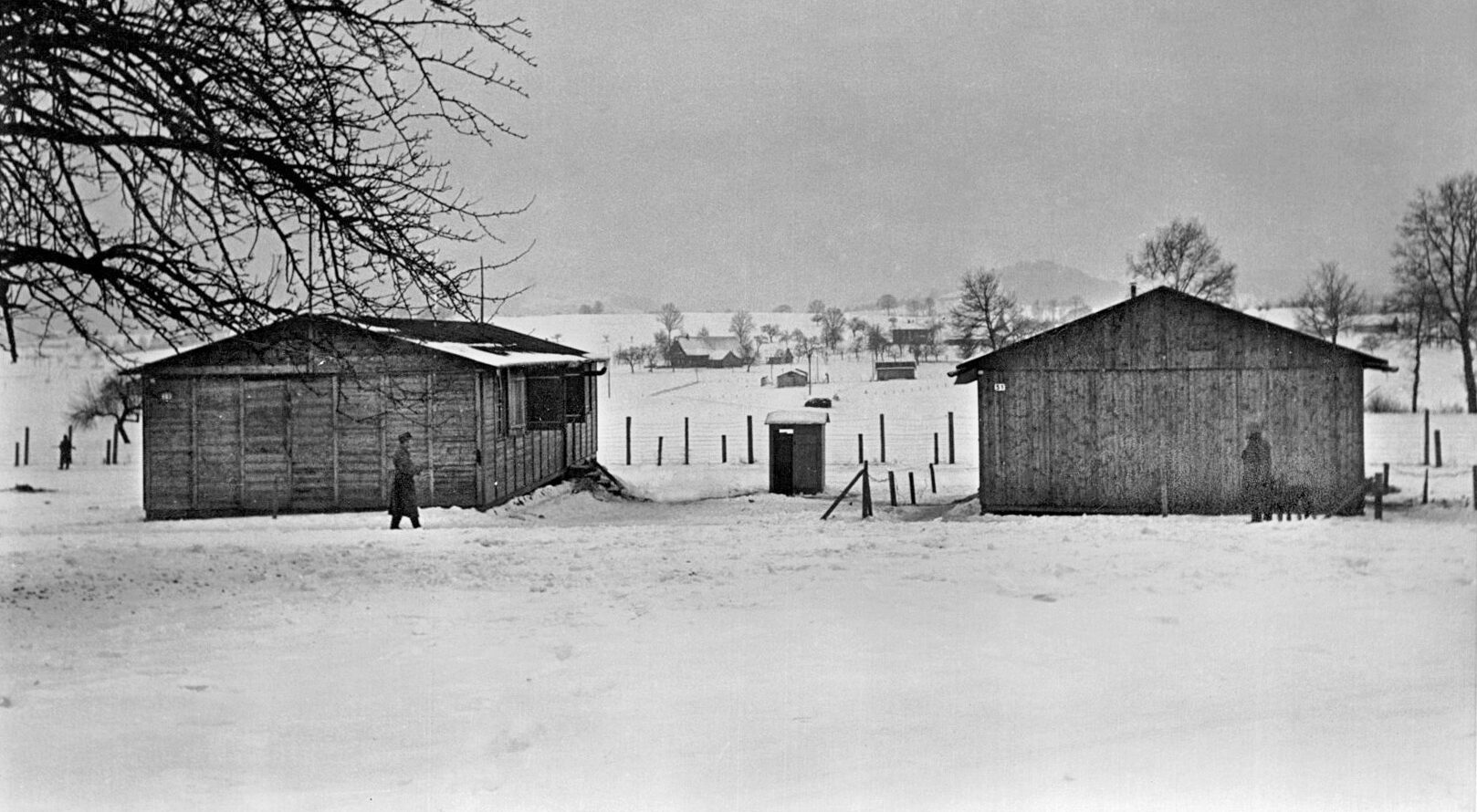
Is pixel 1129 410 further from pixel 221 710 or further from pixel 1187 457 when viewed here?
pixel 221 710

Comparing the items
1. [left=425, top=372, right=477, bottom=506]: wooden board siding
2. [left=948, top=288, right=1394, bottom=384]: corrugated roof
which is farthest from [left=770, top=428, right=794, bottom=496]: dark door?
[left=425, top=372, right=477, bottom=506]: wooden board siding

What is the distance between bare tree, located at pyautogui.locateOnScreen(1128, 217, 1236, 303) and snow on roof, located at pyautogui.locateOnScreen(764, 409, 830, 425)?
6.10m

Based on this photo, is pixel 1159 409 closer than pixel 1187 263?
No

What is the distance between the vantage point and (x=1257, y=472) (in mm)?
15781

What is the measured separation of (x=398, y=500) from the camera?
590 inches

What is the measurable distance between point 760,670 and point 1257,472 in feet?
36.0

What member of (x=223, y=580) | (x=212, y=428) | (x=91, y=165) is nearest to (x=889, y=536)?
(x=223, y=580)

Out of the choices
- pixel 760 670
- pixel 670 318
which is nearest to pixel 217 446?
pixel 670 318

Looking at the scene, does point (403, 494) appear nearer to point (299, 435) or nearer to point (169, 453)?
point (299, 435)

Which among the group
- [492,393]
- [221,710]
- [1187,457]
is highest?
[492,393]

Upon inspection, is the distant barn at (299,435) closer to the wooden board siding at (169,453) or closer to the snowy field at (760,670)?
the wooden board siding at (169,453)

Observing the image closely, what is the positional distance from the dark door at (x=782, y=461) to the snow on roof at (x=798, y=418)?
222 mm

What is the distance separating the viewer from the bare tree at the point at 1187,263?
15.1 metres

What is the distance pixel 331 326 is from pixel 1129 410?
11458 mm
